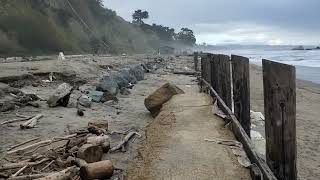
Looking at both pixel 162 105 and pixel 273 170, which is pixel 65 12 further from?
pixel 273 170

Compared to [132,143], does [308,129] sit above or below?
below

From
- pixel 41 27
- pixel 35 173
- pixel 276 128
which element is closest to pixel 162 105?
pixel 35 173

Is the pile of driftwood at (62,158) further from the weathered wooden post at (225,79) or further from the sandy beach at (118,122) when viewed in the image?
the weathered wooden post at (225,79)

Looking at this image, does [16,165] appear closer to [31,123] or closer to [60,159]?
[60,159]

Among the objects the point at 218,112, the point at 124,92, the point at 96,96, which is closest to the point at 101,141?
the point at 218,112

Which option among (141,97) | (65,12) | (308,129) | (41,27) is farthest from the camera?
(65,12)

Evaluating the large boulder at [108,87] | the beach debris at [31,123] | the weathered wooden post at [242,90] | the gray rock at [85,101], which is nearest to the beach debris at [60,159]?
the beach debris at [31,123]

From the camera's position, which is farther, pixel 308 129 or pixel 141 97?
pixel 141 97

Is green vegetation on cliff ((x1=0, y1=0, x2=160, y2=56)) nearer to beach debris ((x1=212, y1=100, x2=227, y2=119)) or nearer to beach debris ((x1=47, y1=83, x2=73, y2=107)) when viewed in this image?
beach debris ((x1=47, y1=83, x2=73, y2=107))

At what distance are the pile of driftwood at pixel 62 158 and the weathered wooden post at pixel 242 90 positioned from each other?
1952mm

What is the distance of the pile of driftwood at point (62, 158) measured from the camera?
206 inches

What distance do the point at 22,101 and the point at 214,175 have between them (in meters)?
6.24

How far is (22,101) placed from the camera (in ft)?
32.7

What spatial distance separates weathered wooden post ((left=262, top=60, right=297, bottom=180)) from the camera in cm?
432
